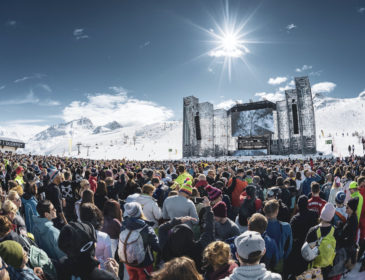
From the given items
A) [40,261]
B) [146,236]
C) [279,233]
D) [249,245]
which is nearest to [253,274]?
[249,245]

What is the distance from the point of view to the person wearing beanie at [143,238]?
3.03m

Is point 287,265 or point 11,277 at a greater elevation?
point 11,277

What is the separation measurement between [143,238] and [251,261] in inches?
56.2

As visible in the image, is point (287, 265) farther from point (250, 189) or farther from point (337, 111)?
point (337, 111)

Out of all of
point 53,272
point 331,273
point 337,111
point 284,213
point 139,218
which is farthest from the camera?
point 337,111

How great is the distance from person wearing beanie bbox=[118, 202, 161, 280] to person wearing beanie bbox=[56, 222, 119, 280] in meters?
0.83

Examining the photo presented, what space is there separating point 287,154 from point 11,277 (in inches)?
1595

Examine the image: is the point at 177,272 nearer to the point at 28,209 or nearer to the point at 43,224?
the point at 43,224

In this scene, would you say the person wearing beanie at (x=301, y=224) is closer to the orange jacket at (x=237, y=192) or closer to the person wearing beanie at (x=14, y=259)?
the orange jacket at (x=237, y=192)

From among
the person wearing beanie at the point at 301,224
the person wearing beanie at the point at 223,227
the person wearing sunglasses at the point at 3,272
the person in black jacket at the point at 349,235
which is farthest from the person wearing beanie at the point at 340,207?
the person wearing sunglasses at the point at 3,272

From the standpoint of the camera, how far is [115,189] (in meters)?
6.93

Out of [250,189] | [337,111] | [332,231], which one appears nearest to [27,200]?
[250,189]

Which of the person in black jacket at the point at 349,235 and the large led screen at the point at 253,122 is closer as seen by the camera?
the person in black jacket at the point at 349,235

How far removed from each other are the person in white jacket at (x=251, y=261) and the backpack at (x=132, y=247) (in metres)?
1.32
